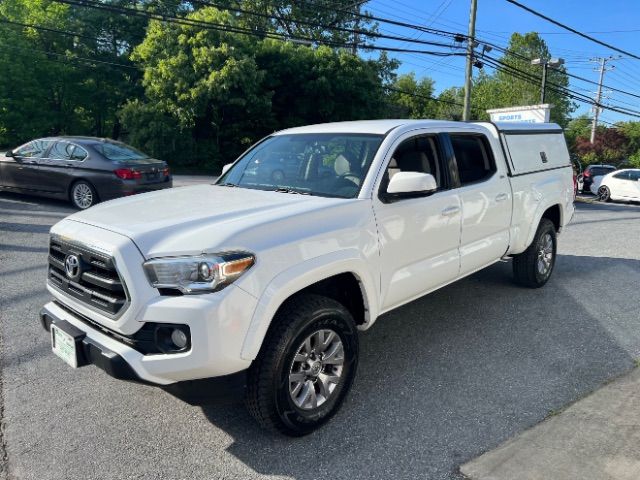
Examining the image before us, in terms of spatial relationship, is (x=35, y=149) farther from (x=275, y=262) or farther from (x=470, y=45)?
(x=470, y=45)

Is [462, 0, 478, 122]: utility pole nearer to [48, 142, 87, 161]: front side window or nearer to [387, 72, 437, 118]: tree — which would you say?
[48, 142, 87, 161]: front side window

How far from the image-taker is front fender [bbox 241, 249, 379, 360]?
2.60 m

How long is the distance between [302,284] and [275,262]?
0.22 m

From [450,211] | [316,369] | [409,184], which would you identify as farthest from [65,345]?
[450,211]

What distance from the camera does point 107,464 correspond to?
271 centimetres

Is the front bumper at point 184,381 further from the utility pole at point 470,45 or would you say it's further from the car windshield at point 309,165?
the utility pole at point 470,45

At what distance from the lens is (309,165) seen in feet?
12.9

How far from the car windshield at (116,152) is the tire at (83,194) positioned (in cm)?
68

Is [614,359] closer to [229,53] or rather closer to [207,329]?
[207,329]

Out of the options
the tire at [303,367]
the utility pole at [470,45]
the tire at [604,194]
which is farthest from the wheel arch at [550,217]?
the tire at [604,194]

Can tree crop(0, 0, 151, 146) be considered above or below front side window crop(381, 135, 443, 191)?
above

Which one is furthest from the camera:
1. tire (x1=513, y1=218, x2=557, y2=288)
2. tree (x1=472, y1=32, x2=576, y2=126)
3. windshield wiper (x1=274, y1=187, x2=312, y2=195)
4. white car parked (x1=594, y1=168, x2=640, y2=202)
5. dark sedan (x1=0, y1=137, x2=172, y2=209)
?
tree (x1=472, y1=32, x2=576, y2=126)

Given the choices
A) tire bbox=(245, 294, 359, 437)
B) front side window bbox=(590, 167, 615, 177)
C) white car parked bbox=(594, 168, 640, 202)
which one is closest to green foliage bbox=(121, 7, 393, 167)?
front side window bbox=(590, 167, 615, 177)

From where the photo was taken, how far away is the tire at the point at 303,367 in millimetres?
2734
